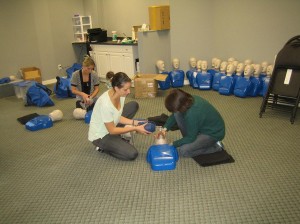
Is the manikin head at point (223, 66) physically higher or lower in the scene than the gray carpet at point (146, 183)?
higher

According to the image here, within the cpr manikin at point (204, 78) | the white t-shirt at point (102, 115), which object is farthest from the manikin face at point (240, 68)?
the white t-shirt at point (102, 115)

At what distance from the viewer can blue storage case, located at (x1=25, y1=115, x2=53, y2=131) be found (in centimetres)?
358

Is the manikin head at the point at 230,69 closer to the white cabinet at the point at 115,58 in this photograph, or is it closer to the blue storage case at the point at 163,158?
the white cabinet at the point at 115,58

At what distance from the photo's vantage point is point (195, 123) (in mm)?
2400

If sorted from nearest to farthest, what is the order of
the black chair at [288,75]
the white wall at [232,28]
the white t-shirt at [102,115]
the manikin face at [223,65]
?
the white t-shirt at [102,115] → the black chair at [288,75] → the white wall at [232,28] → the manikin face at [223,65]

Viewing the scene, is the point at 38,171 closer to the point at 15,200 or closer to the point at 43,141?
the point at 15,200

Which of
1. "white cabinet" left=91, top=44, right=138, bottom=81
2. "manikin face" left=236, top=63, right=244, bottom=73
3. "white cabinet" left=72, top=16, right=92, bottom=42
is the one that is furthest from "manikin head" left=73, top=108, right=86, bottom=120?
"white cabinet" left=72, top=16, right=92, bottom=42

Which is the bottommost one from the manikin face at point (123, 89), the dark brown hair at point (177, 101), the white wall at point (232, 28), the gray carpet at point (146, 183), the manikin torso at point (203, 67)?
the gray carpet at point (146, 183)

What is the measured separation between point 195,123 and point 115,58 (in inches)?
142

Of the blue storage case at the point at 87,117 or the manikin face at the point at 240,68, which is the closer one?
the blue storage case at the point at 87,117

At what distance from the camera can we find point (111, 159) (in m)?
2.75

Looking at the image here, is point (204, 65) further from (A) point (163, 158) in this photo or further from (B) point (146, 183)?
(B) point (146, 183)

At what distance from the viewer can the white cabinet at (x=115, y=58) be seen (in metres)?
5.32

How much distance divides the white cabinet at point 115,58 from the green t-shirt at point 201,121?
3055mm
